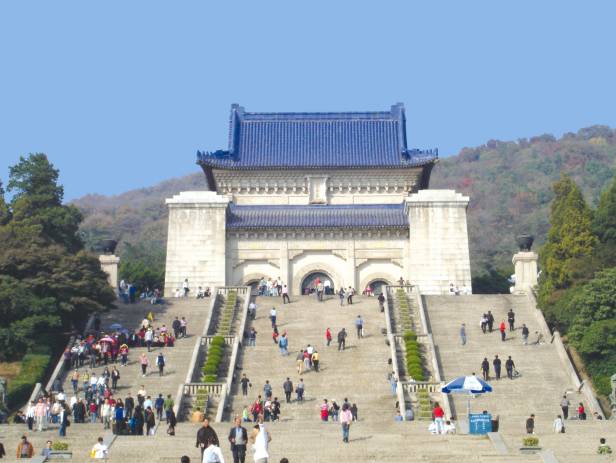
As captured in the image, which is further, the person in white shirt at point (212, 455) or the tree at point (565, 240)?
the tree at point (565, 240)

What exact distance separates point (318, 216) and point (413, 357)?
22.4 m

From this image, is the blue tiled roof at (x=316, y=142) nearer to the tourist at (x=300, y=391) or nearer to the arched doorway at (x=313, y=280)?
the arched doorway at (x=313, y=280)

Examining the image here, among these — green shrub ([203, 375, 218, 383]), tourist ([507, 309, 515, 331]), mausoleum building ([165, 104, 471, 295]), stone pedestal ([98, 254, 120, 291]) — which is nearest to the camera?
green shrub ([203, 375, 218, 383])

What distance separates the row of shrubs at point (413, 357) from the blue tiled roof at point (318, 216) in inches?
704

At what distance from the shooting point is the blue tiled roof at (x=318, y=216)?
67.6 metres

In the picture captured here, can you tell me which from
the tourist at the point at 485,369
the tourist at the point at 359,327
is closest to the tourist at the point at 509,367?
the tourist at the point at 485,369

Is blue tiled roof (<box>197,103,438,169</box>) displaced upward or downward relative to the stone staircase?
upward

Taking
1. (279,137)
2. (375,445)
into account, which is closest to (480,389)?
(375,445)

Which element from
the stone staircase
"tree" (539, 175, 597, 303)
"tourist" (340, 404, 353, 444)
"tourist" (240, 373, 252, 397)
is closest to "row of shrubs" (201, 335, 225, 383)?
"tourist" (240, 373, 252, 397)

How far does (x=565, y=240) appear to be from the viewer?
189ft

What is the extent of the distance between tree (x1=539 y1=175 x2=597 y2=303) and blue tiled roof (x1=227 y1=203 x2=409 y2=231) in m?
10.1

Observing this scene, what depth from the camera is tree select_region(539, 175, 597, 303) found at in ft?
184

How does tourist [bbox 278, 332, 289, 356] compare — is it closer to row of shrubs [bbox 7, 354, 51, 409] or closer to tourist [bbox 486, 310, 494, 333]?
row of shrubs [bbox 7, 354, 51, 409]

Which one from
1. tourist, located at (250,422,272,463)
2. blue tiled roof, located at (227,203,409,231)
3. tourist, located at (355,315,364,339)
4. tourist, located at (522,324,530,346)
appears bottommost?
tourist, located at (250,422,272,463)
